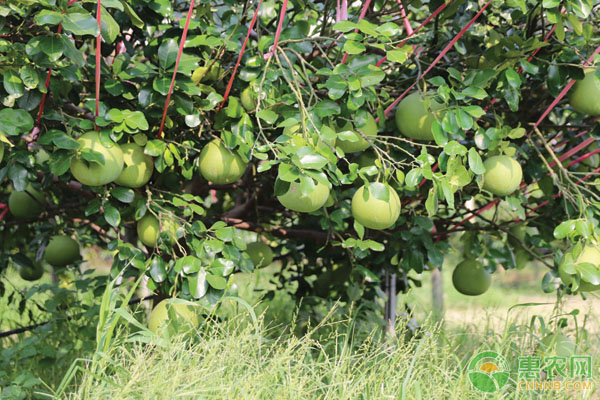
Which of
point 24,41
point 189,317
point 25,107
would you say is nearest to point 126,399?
point 189,317

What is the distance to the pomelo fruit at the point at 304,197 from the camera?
1.51 metres

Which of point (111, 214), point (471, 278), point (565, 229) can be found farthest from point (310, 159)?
point (471, 278)

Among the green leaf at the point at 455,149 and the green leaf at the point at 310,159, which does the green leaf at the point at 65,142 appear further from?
the green leaf at the point at 455,149

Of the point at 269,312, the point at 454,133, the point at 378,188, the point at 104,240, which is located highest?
the point at 454,133

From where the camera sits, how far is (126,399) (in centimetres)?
149

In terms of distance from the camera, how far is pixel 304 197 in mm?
1514

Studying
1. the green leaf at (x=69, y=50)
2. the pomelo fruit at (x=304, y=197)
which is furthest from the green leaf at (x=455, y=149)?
the green leaf at (x=69, y=50)

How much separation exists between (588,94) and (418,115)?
53 centimetres

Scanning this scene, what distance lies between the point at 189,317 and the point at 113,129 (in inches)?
22.0

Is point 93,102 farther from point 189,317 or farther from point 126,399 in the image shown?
point 126,399

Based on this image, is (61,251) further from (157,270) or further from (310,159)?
(310,159)

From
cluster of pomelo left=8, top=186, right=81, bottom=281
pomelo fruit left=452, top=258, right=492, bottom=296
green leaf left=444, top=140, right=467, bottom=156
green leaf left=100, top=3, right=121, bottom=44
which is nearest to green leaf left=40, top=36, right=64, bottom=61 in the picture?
green leaf left=100, top=3, right=121, bottom=44

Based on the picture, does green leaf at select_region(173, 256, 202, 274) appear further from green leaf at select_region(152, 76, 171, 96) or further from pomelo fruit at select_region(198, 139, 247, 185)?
green leaf at select_region(152, 76, 171, 96)

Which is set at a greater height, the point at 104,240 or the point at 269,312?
the point at 104,240
